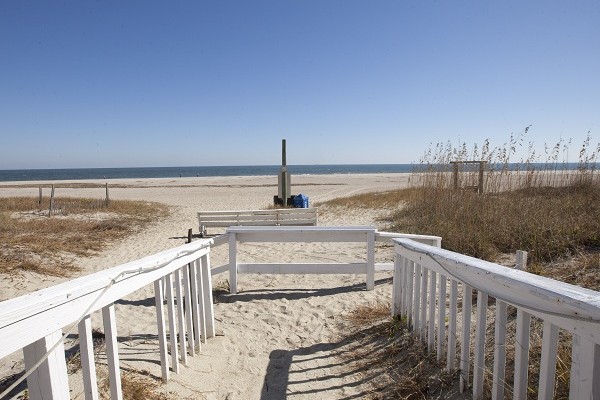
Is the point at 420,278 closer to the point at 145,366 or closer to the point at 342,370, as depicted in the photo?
the point at 342,370

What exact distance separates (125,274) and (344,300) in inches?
134

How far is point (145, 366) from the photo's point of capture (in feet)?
9.79

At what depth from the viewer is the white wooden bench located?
33.9 feet

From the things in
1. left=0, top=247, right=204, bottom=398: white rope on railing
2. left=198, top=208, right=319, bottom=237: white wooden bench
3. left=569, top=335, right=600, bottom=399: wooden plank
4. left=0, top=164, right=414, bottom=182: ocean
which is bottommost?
left=0, top=164, right=414, bottom=182: ocean

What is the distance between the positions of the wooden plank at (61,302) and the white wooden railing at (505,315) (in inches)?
83.0

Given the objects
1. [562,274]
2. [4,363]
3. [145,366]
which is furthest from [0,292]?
[562,274]

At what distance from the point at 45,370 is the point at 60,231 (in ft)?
35.8

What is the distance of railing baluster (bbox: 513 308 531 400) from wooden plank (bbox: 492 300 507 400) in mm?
128

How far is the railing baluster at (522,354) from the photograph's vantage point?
6.35 ft

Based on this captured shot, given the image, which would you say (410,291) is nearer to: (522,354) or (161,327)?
(522,354)

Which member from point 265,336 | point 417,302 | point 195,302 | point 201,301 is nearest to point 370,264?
point 417,302

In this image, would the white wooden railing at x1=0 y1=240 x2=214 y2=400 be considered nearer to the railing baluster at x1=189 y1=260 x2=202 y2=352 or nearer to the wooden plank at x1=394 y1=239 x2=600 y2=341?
the railing baluster at x1=189 y1=260 x2=202 y2=352

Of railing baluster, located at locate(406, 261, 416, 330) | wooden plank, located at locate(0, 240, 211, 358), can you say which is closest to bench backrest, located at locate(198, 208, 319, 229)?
railing baluster, located at locate(406, 261, 416, 330)

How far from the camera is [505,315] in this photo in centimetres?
214
